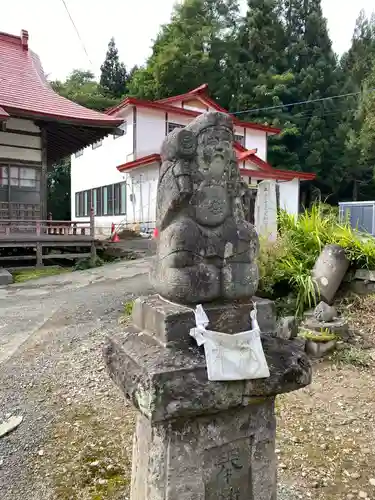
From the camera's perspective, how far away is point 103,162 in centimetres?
2091

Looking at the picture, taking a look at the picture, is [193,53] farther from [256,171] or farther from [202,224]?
[202,224]

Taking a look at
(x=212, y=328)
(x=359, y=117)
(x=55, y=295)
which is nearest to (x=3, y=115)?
(x=55, y=295)

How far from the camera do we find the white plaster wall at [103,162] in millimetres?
18369

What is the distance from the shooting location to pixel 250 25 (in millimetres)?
30984

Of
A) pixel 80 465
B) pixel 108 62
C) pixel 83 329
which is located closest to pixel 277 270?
pixel 83 329

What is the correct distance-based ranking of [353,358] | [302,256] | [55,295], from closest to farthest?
[353,358] < [302,256] < [55,295]

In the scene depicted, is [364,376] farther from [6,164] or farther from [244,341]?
[6,164]

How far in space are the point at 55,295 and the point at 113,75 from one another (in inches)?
1354

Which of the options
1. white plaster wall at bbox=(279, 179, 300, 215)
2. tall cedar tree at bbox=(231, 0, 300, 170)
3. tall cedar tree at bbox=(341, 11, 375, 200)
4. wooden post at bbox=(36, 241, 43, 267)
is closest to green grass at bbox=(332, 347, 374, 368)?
wooden post at bbox=(36, 241, 43, 267)

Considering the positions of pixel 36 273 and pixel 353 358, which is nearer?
pixel 353 358

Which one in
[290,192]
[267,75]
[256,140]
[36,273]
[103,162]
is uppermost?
[267,75]

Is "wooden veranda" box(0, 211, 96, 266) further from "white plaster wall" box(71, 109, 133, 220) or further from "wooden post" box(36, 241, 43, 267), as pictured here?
"white plaster wall" box(71, 109, 133, 220)

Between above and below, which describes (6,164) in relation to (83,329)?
above

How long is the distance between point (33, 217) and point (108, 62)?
30.7m
